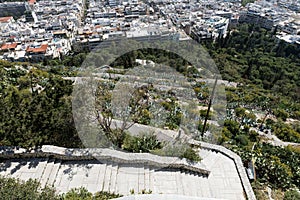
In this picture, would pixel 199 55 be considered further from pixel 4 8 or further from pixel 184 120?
pixel 4 8

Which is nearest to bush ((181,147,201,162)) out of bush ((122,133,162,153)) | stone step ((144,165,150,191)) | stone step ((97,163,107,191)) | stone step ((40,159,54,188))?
bush ((122,133,162,153))

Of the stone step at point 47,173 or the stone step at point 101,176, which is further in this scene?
the stone step at point 101,176

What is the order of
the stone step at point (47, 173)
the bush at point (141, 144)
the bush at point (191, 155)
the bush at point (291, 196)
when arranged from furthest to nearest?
the bush at point (141, 144)
the bush at point (191, 155)
the bush at point (291, 196)
the stone step at point (47, 173)

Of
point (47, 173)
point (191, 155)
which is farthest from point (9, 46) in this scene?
point (191, 155)

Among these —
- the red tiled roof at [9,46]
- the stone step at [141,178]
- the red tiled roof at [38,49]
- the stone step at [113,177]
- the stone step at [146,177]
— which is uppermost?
the stone step at [113,177]

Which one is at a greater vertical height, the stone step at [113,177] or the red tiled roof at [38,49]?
the stone step at [113,177]

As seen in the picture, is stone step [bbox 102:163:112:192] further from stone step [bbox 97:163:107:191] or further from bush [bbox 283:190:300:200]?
bush [bbox 283:190:300:200]

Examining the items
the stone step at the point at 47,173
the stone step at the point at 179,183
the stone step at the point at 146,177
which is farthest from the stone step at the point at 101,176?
the stone step at the point at 179,183

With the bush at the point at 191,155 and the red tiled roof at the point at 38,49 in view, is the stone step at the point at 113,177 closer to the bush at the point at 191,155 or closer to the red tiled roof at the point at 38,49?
the bush at the point at 191,155
